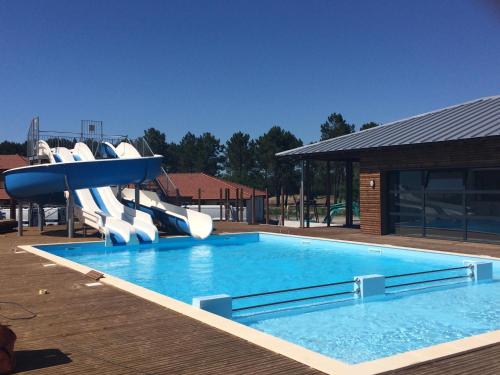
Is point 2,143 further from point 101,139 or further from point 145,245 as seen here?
point 145,245

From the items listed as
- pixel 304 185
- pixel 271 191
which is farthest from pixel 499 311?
pixel 271 191

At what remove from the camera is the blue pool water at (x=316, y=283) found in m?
Answer: 6.67

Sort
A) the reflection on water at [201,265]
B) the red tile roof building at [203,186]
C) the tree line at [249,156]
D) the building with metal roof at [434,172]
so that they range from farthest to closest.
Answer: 1. the tree line at [249,156]
2. the red tile roof building at [203,186]
3. the building with metal roof at [434,172]
4. the reflection on water at [201,265]

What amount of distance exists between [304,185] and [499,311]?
12781mm

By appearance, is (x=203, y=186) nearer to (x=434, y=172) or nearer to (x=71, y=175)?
(x=71, y=175)

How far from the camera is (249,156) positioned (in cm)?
6869

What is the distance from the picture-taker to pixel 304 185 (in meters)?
20.4

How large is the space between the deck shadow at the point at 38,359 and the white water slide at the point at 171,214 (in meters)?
12.5

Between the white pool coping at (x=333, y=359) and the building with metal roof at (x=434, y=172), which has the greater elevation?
the building with metal roof at (x=434, y=172)

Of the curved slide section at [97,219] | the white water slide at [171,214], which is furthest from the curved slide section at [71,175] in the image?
the white water slide at [171,214]

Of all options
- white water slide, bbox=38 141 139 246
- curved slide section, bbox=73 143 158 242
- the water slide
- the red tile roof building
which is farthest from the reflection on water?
the red tile roof building

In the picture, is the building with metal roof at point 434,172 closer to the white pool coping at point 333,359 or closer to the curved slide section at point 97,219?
the curved slide section at point 97,219

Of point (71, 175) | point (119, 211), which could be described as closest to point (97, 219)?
point (71, 175)

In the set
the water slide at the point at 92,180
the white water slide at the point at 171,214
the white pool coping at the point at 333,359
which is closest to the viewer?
the white pool coping at the point at 333,359
